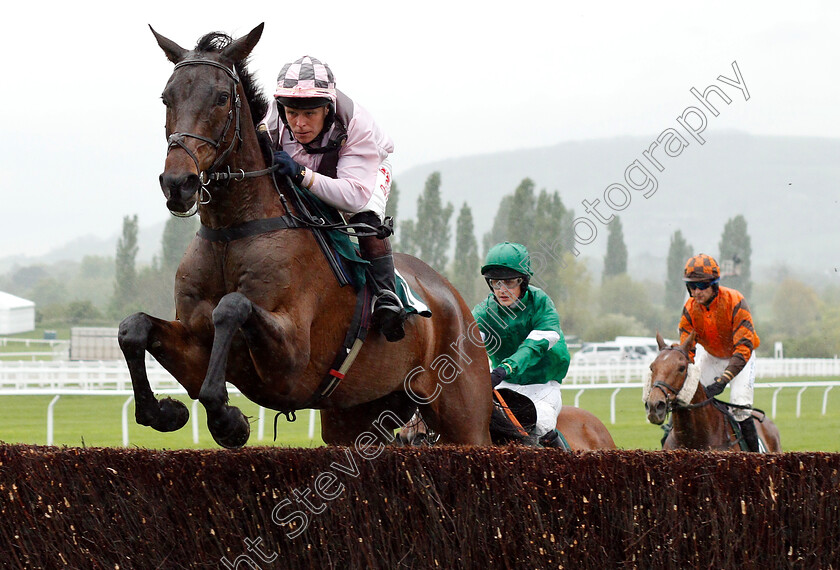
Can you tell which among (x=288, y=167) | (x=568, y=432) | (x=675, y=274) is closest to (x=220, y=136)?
(x=288, y=167)

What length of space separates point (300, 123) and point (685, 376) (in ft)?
10.3

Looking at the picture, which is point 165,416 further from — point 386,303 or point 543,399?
point 543,399

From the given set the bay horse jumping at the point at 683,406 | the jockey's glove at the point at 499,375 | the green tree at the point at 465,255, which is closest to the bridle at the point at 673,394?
the bay horse jumping at the point at 683,406

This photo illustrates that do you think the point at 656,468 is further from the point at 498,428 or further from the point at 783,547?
the point at 498,428

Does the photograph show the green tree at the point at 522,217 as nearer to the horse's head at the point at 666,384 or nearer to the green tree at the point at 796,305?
the horse's head at the point at 666,384

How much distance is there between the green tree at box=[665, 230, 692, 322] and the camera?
64.4 m

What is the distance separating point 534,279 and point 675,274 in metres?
46.3

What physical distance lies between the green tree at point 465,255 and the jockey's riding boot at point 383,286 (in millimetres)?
38219

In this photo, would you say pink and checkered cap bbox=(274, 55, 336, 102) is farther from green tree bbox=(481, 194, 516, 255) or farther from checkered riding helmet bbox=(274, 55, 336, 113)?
green tree bbox=(481, 194, 516, 255)

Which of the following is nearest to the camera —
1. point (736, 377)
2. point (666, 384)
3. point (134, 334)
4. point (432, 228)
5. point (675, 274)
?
point (134, 334)

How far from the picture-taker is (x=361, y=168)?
12.9ft

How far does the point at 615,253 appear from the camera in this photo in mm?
70062

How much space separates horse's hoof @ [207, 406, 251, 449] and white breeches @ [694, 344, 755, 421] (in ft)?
12.4

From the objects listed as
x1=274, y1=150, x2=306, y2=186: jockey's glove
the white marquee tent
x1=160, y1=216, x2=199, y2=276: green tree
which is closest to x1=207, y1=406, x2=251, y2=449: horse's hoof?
x1=274, y1=150, x2=306, y2=186: jockey's glove
